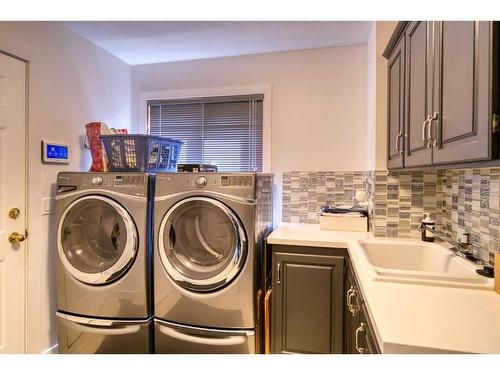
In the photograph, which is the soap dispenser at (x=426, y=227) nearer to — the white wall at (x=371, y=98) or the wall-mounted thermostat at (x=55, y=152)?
the white wall at (x=371, y=98)

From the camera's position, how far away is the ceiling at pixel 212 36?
2.08m

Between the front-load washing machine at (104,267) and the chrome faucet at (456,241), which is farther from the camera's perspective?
the front-load washing machine at (104,267)

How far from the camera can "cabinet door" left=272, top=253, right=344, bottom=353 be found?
170 centimetres

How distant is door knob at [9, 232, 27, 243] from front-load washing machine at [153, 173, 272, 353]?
842 mm

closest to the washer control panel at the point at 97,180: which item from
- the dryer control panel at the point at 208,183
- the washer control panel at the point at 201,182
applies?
the dryer control panel at the point at 208,183

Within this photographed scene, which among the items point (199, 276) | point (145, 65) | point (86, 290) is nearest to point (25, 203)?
point (86, 290)

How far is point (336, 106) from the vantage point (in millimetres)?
2434

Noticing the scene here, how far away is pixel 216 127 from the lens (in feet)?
8.85

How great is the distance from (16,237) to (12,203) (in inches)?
8.5

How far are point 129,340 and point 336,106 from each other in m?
2.37

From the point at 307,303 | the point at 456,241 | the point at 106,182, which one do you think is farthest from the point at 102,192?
the point at 456,241

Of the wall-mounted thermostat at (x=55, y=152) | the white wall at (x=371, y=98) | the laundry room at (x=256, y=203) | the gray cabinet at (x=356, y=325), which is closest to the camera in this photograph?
the gray cabinet at (x=356, y=325)

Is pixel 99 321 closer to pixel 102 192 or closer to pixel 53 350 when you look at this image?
pixel 53 350
